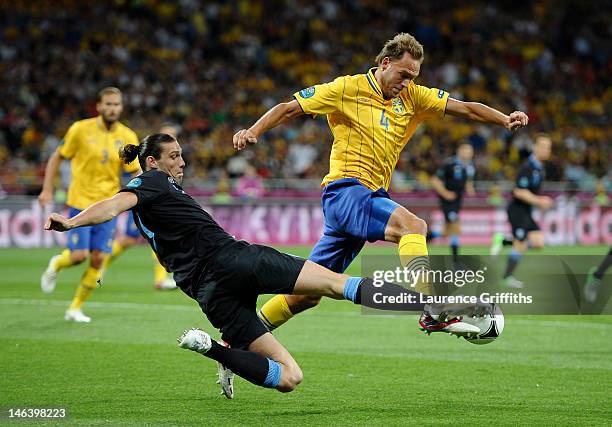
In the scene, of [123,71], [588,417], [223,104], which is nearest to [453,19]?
[223,104]

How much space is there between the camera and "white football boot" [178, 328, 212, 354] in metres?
6.42

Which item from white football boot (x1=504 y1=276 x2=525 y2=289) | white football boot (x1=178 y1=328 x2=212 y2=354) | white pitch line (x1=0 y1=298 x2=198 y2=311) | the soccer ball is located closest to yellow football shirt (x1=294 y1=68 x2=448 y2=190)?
the soccer ball

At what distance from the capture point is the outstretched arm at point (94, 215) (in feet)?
20.3

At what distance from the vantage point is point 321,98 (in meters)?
7.70

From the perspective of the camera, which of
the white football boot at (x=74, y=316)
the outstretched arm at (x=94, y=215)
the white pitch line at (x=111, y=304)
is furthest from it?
the white pitch line at (x=111, y=304)

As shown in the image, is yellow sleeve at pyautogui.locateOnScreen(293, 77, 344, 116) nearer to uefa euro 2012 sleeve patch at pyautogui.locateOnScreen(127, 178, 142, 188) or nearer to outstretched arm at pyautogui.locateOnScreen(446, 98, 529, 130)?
outstretched arm at pyautogui.locateOnScreen(446, 98, 529, 130)

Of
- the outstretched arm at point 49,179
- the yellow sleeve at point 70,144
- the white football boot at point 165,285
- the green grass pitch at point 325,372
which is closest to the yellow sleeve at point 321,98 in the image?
the green grass pitch at point 325,372

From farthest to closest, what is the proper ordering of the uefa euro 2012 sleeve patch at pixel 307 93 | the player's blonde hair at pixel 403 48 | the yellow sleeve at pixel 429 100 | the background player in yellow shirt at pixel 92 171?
1. the background player in yellow shirt at pixel 92 171
2. the yellow sleeve at pixel 429 100
3. the uefa euro 2012 sleeve patch at pixel 307 93
4. the player's blonde hair at pixel 403 48

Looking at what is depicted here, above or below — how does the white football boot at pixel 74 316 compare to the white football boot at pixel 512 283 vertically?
below

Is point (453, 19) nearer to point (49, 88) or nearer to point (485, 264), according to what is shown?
point (49, 88)

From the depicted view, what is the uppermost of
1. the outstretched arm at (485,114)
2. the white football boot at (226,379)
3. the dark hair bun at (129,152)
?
the outstretched arm at (485,114)

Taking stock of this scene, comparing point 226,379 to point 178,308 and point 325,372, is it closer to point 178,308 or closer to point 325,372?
point 325,372

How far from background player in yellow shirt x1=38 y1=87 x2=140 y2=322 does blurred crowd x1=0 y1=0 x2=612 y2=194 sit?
11334 millimetres

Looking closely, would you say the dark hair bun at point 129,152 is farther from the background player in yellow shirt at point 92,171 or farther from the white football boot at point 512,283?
the white football boot at point 512,283
